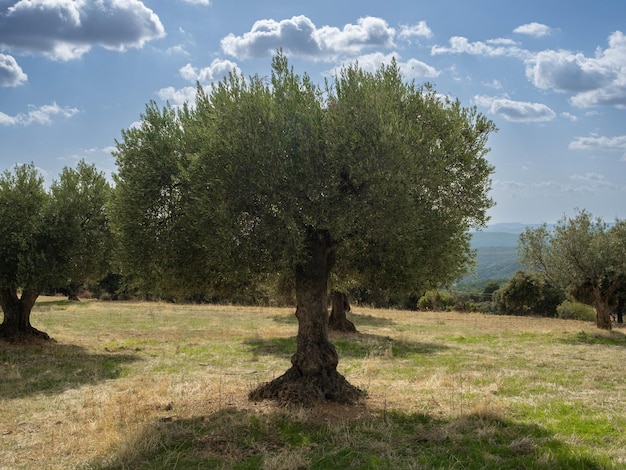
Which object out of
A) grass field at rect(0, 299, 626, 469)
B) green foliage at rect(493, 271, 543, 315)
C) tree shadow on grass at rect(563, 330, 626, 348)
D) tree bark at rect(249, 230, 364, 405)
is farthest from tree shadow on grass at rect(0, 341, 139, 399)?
green foliage at rect(493, 271, 543, 315)

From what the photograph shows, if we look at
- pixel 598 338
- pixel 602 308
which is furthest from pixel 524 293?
pixel 598 338

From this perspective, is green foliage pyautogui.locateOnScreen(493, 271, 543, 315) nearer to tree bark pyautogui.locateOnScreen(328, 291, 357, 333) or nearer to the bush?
the bush

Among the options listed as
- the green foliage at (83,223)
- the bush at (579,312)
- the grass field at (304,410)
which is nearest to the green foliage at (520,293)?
the bush at (579,312)

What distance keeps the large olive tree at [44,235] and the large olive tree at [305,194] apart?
36.7ft

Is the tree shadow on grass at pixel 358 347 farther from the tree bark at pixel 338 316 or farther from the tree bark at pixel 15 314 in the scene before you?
the tree bark at pixel 15 314

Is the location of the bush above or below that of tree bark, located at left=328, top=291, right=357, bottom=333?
below

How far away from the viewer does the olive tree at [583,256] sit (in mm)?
38938

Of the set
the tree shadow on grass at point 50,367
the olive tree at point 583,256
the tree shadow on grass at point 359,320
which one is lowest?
the tree shadow on grass at point 359,320

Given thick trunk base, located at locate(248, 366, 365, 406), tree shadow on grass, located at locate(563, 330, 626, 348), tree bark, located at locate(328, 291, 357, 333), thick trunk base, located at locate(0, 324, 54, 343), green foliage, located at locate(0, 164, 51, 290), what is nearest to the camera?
thick trunk base, located at locate(248, 366, 365, 406)

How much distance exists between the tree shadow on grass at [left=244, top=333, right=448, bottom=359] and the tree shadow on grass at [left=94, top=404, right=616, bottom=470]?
40.9 feet

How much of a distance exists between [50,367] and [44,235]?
7446mm

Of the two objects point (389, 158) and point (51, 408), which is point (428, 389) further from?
point (51, 408)

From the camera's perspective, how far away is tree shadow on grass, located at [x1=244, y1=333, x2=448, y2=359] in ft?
91.0

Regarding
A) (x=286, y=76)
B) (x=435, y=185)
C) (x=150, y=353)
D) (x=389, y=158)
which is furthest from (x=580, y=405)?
(x=150, y=353)
